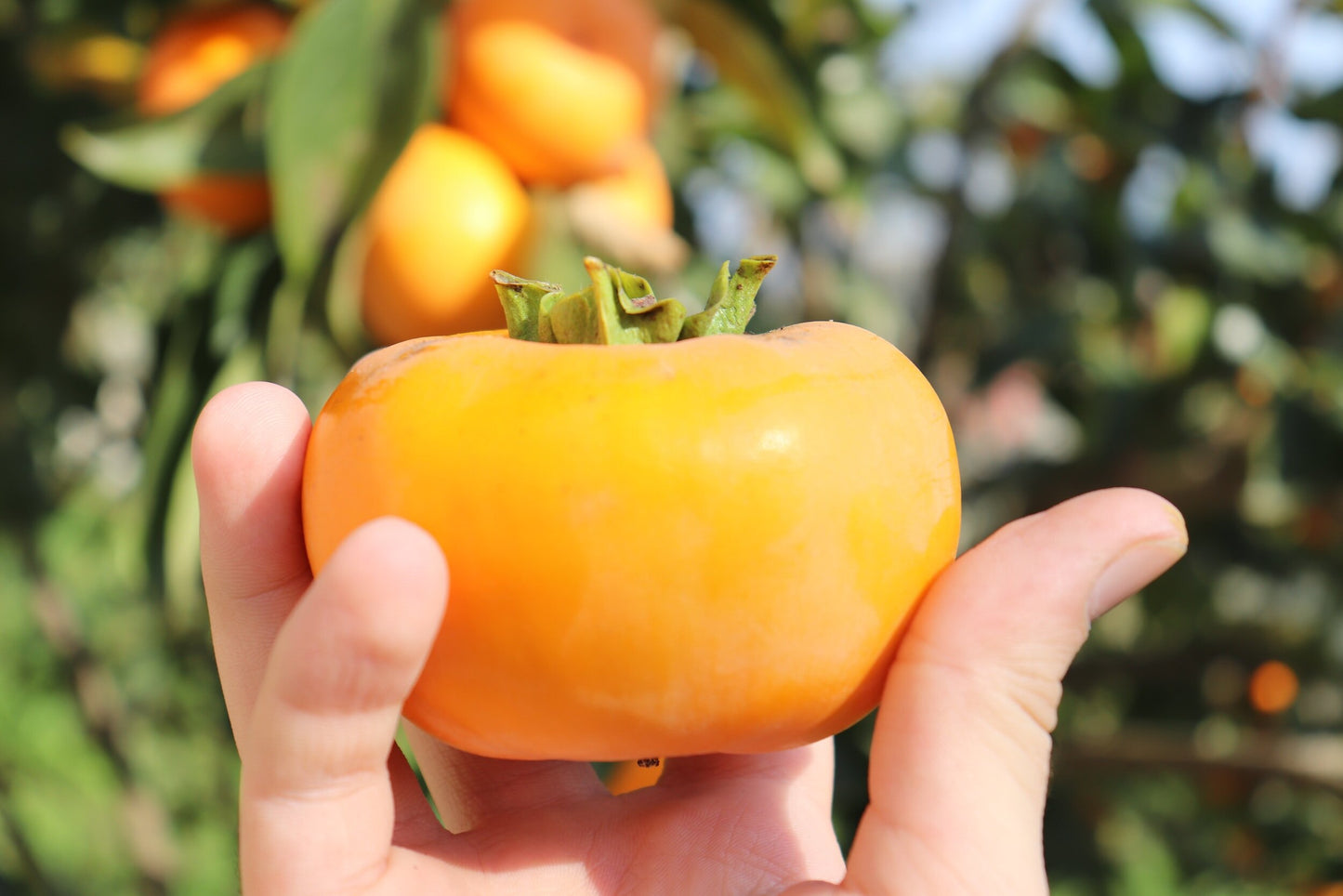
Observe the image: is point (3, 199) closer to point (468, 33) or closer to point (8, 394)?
point (8, 394)

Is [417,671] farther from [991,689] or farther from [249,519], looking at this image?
[991,689]

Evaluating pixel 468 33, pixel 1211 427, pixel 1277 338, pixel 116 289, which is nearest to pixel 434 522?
pixel 468 33

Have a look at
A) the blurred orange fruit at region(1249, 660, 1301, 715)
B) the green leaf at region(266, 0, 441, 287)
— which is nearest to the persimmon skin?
the green leaf at region(266, 0, 441, 287)

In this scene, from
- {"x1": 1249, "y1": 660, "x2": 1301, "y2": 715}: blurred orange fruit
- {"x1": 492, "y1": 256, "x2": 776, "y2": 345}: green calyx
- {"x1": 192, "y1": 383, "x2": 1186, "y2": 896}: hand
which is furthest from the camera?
{"x1": 1249, "y1": 660, "x2": 1301, "y2": 715}: blurred orange fruit

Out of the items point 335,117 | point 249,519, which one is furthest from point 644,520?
point 335,117

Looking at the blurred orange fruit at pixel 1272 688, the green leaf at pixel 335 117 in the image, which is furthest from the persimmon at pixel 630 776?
the blurred orange fruit at pixel 1272 688

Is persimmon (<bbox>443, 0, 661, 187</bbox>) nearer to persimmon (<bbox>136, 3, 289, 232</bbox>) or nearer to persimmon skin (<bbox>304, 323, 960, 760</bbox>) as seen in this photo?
persimmon (<bbox>136, 3, 289, 232</bbox>)
